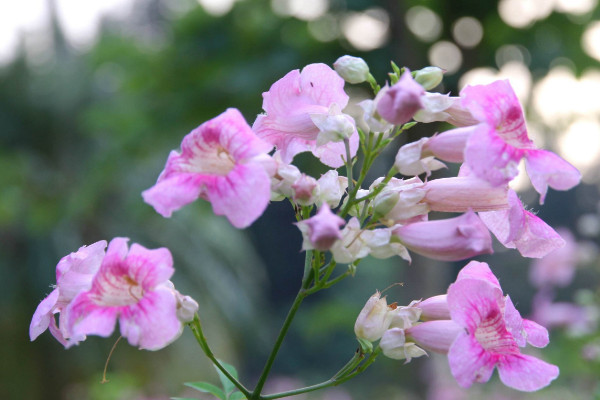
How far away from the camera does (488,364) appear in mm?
1009

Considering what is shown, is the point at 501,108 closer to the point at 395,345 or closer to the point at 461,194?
the point at 461,194

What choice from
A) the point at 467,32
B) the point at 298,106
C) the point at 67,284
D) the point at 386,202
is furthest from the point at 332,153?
the point at 467,32

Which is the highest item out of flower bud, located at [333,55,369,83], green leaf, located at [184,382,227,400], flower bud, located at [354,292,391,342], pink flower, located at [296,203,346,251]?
flower bud, located at [333,55,369,83]

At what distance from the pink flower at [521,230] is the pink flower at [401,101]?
0.83 feet

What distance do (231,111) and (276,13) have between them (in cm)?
563

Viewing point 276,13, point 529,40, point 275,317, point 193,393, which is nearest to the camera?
point 529,40

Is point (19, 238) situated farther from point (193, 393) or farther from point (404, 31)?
point (404, 31)

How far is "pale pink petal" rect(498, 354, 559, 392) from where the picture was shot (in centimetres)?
102

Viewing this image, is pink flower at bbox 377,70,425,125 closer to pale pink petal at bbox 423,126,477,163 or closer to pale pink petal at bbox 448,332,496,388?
pale pink petal at bbox 423,126,477,163

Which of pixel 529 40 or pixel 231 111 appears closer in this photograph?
pixel 231 111

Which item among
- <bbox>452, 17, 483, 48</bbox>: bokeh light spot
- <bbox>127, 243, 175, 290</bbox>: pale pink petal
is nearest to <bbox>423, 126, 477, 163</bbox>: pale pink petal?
<bbox>127, 243, 175, 290</bbox>: pale pink petal

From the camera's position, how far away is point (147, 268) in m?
0.99

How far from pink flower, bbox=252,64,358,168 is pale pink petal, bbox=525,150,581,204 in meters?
0.32

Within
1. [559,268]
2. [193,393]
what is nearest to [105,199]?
[193,393]
